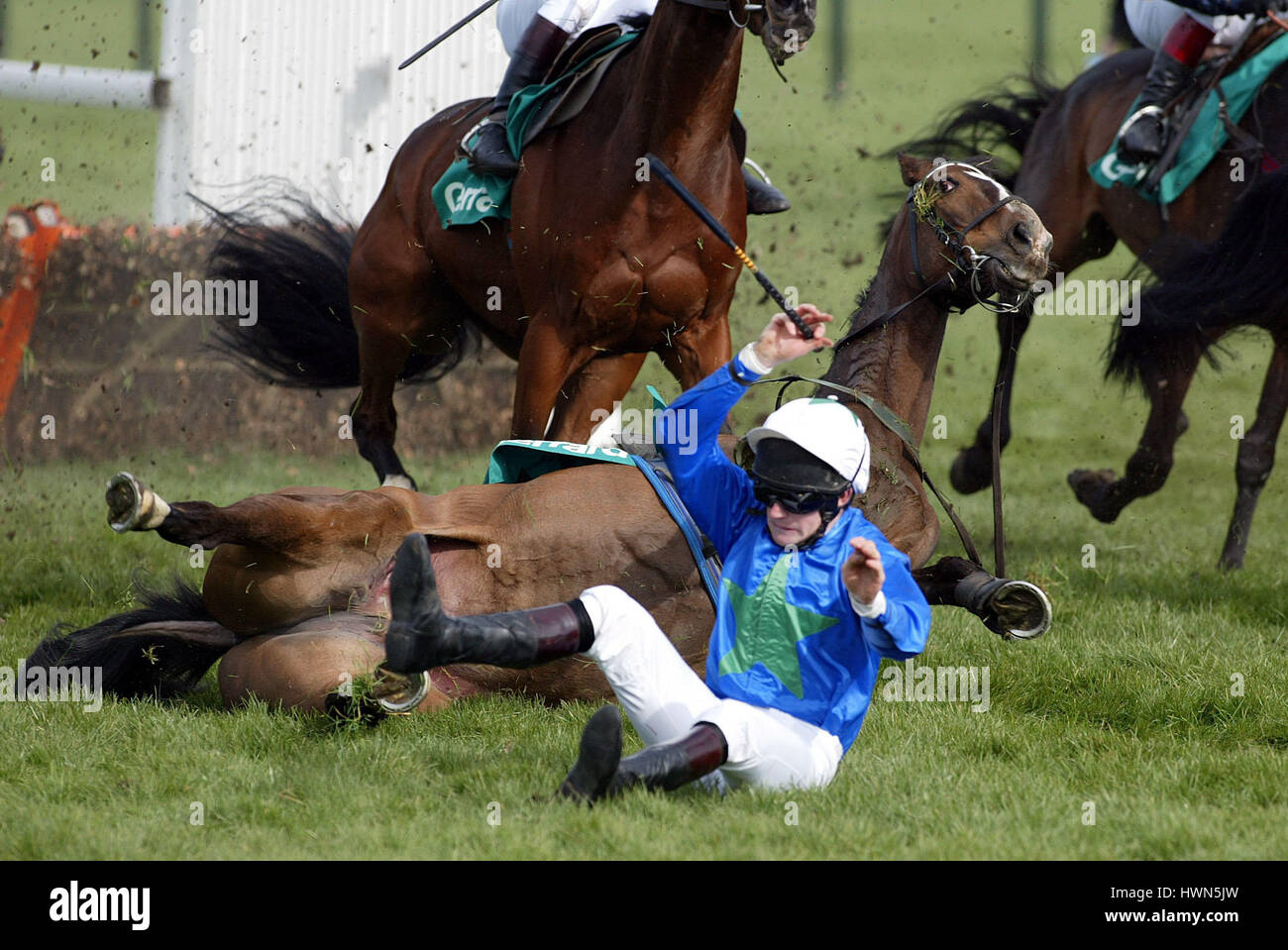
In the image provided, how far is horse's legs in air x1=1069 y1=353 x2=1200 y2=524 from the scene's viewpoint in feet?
24.7

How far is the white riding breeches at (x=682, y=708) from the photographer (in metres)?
3.71

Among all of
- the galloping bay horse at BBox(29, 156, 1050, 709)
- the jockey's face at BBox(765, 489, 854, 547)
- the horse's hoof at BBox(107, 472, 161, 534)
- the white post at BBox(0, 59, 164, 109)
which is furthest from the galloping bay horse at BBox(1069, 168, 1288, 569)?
the white post at BBox(0, 59, 164, 109)

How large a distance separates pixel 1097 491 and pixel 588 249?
3.49m

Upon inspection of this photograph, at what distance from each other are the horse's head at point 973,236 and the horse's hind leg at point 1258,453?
322cm

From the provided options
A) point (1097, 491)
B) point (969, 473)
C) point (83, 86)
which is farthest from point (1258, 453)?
point (83, 86)

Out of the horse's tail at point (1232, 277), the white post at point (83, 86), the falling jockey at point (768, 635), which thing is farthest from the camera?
the white post at point (83, 86)

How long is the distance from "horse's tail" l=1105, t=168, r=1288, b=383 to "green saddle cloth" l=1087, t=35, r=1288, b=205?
629 mm

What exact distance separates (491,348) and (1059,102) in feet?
14.9

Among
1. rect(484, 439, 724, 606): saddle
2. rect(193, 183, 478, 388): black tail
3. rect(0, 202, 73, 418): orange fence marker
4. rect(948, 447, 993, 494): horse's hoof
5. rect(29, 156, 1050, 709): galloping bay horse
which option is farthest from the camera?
rect(0, 202, 73, 418): orange fence marker

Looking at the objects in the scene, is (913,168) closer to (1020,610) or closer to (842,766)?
(1020,610)

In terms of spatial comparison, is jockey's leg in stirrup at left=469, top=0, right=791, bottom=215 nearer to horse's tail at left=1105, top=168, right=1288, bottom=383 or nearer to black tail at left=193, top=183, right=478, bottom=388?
black tail at left=193, top=183, right=478, bottom=388

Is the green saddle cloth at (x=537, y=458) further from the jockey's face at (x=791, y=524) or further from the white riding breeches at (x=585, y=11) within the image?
the white riding breeches at (x=585, y=11)

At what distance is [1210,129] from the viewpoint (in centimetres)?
759

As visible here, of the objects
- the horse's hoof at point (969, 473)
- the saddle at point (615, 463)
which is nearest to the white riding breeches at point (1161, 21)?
the horse's hoof at point (969, 473)
